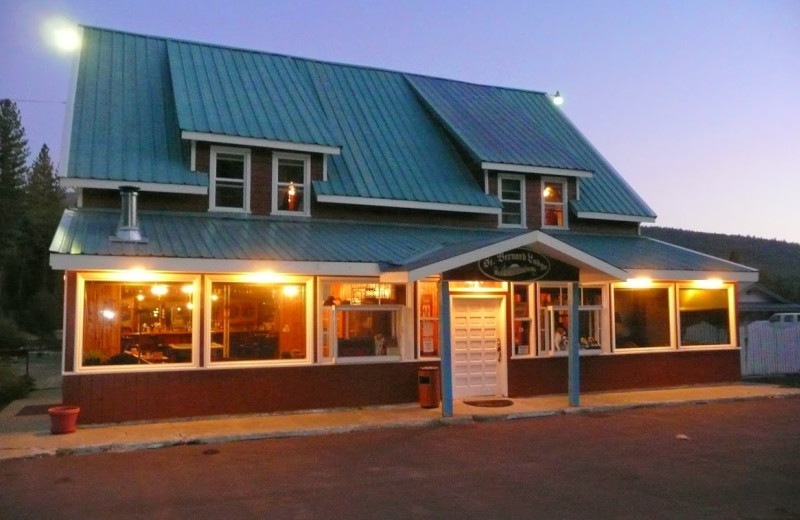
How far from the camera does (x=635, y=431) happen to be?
45.7 feet

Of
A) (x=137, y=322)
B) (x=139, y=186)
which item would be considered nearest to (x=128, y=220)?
(x=139, y=186)

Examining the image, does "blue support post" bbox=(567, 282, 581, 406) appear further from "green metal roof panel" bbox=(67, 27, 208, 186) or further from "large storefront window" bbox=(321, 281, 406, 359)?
"green metal roof panel" bbox=(67, 27, 208, 186)

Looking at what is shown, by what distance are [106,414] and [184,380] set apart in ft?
4.83

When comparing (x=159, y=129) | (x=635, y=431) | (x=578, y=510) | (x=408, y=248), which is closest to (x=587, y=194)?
(x=408, y=248)

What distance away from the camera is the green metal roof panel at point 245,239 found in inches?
552

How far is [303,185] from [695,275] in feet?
32.0

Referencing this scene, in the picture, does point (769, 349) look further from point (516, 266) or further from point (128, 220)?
point (128, 220)

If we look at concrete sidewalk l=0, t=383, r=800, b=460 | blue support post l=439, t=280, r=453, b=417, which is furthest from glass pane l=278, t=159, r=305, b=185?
concrete sidewalk l=0, t=383, r=800, b=460

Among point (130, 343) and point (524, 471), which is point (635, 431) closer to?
point (524, 471)

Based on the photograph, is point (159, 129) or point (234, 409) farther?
point (159, 129)

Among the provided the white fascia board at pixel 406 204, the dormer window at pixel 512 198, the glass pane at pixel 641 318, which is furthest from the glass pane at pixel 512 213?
the glass pane at pixel 641 318

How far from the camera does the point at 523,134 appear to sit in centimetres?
2202

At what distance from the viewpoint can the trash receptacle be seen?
1609cm

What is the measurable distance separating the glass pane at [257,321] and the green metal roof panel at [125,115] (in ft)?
9.30
